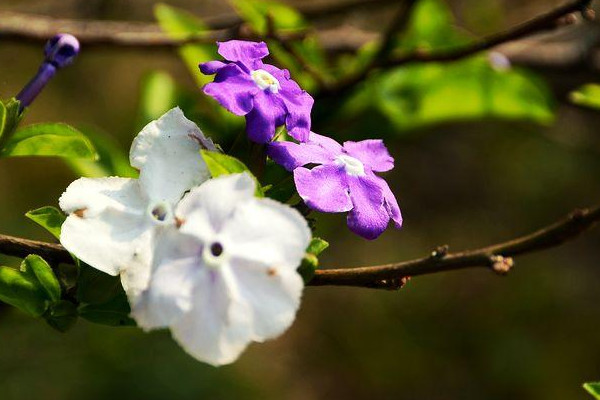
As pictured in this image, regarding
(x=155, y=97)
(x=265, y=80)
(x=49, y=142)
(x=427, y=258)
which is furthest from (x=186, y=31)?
(x=427, y=258)

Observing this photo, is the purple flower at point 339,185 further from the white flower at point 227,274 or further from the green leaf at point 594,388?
the green leaf at point 594,388

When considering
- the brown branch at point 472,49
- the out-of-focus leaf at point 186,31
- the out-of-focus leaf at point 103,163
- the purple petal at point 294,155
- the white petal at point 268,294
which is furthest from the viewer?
the out-of-focus leaf at point 186,31

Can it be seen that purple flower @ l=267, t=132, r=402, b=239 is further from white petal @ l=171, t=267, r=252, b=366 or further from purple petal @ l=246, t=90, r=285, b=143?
white petal @ l=171, t=267, r=252, b=366

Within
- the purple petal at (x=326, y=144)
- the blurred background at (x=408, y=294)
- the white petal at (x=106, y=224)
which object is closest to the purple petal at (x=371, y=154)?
the purple petal at (x=326, y=144)

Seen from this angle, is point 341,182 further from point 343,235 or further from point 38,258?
point 343,235

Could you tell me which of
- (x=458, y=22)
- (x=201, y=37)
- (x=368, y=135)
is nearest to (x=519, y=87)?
(x=368, y=135)

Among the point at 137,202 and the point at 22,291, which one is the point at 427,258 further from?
the point at 22,291

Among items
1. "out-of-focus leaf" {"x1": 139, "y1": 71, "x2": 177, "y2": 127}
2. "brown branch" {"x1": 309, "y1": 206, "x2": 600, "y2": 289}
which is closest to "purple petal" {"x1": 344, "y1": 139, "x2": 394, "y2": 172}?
"brown branch" {"x1": 309, "y1": 206, "x2": 600, "y2": 289}
